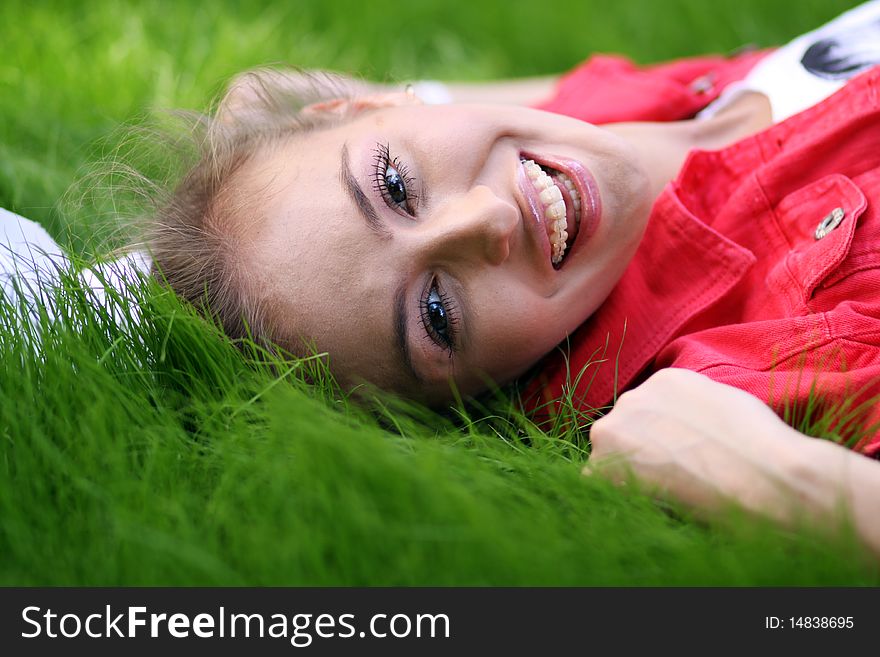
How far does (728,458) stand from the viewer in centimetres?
142

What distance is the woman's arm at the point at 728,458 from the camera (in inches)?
52.4

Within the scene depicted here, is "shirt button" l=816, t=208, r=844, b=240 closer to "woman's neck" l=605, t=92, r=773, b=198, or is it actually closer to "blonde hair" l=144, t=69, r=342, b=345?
"woman's neck" l=605, t=92, r=773, b=198

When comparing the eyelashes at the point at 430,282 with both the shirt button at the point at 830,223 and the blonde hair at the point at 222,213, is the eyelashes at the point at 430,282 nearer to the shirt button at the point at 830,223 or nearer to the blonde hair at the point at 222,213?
the blonde hair at the point at 222,213

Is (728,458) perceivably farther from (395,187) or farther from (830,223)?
(395,187)

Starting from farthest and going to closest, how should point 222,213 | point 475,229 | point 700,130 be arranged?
point 700,130, point 222,213, point 475,229

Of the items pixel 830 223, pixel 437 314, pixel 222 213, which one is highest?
pixel 222 213

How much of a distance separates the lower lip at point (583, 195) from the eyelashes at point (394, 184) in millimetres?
344

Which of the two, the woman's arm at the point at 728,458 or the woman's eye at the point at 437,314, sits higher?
the woman's eye at the point at 437,314

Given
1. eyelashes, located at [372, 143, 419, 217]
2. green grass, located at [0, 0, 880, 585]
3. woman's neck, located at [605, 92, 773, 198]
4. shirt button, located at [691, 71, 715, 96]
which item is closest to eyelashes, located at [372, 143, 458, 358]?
eyelashes, located at [372, 143, 419, 217]

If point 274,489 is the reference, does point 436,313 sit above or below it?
above

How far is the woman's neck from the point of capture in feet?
7.79

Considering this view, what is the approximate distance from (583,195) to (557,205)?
0.09m

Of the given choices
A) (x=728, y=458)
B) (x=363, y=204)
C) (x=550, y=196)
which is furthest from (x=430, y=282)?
(x=728, y=458)

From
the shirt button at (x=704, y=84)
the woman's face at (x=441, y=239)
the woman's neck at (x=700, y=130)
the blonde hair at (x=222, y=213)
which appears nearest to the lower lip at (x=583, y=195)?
the woman's face at (x=441, y=239)
